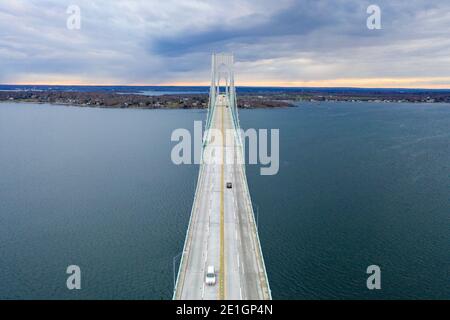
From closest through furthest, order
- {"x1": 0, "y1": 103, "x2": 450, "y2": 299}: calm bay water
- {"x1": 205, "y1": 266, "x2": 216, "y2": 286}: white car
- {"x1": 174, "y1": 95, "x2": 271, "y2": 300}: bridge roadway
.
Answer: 1. {"x1": 174, "y1": 95, "x2": 271, "y2": 300}: bridge roadway
2. {"x1": 205, "y1": 266, "x2": 216, "y2": 286}: white car
3. {"x1": 0, "y1": 103, "x2": 450, "y2": 299}: calm bay water

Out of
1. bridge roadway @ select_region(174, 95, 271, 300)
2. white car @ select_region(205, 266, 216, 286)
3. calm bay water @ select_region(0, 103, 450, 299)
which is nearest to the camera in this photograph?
bridge roadway @ select_region(174, 95, 271, 300)

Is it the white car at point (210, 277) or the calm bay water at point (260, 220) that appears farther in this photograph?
the calm bay water at point (260, 220)

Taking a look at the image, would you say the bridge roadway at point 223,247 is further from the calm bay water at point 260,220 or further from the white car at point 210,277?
the calm bay water at point 260,220

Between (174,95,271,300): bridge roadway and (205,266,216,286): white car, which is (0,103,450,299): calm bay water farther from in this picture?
(205,266,216,286): white car

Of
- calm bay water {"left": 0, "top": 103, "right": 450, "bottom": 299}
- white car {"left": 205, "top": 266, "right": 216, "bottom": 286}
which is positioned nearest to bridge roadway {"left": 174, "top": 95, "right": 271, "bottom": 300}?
white car {"left": 205, "top": 266, "right": 216, "bottom": 286}

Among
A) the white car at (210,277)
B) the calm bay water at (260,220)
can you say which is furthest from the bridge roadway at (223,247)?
the calm bay water at (260,220)
